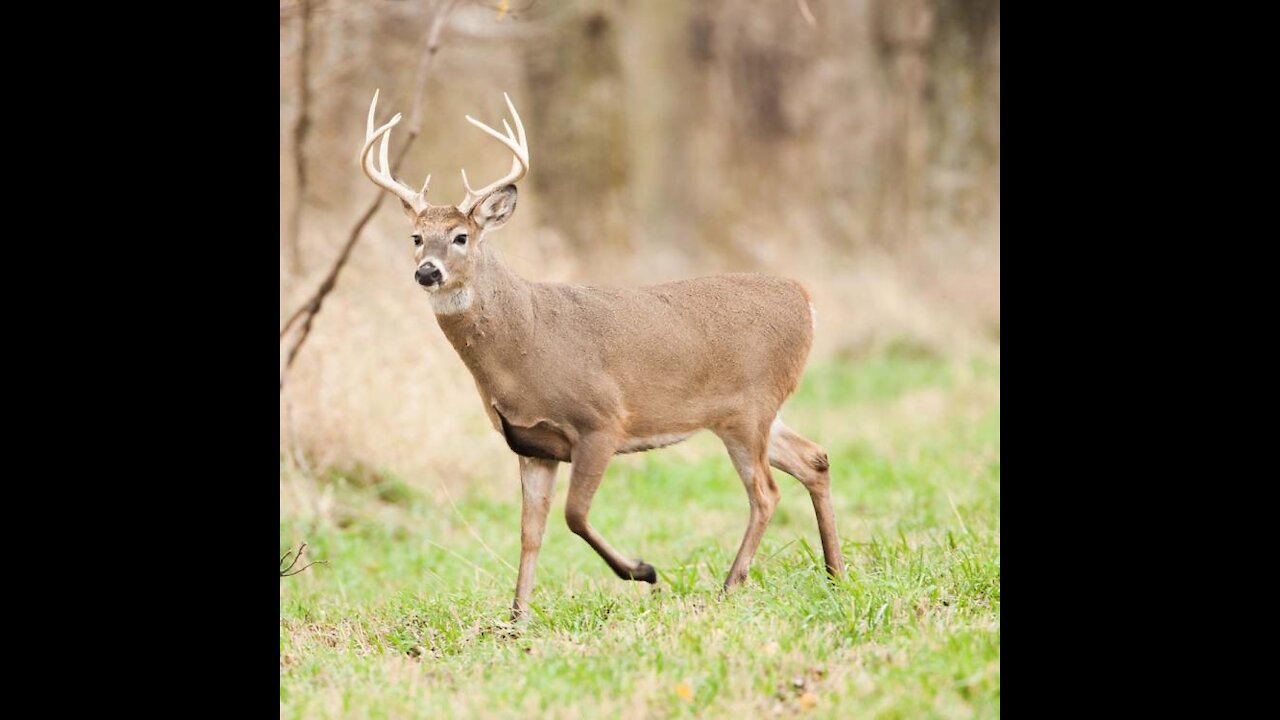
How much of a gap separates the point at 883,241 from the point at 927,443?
8179 millimetres

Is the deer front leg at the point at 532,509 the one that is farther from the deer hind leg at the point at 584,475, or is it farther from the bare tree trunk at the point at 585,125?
the bare tree trunk at the point at 585,125

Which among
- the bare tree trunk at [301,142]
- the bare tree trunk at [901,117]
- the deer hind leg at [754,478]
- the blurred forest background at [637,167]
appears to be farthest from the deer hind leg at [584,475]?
the bare tree trunk at [901,117]

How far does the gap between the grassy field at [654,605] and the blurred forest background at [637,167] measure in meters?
0.89

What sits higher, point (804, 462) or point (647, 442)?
point (647, 442)

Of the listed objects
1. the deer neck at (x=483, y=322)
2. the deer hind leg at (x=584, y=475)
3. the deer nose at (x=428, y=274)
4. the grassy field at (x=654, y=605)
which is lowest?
the grassy field at (x=654, y=605)

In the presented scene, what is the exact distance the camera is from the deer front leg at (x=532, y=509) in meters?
6.36

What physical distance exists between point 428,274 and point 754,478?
188cm

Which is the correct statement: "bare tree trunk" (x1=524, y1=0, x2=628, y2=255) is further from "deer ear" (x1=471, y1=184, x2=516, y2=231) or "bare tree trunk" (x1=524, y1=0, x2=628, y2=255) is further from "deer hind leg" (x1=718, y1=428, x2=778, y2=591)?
"deer ear" (x1=471, y1=184, x2=516, y2=231)

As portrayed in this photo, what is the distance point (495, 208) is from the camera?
6.29 m

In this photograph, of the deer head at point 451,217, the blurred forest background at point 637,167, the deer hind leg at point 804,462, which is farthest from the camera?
the blurred forest background at point 637,167

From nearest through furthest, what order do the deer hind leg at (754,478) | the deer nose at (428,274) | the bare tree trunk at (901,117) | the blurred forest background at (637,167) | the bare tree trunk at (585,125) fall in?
the deer nose at (428,274), the deer hind leg at (754,478), the blurred forest background at (637,167), the bare tree trunk at (585,125), the bare tree trunk at (901,117)

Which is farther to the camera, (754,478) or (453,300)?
(754,478)

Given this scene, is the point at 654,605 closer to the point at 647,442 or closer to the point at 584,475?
the point at 584,475

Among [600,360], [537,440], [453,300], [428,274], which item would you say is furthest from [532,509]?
[428,274]
